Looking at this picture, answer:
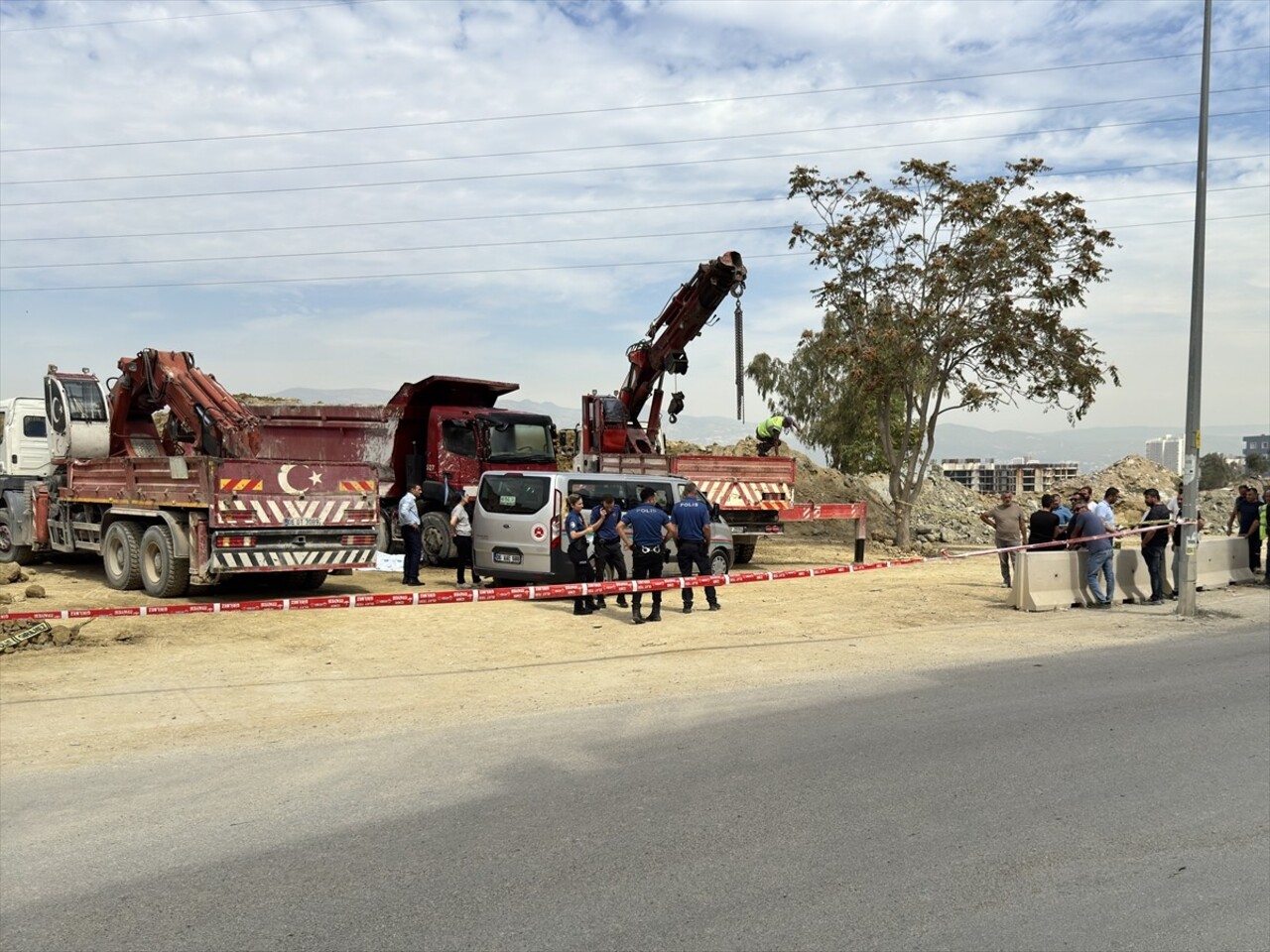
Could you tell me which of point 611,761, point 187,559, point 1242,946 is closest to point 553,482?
point 187,559

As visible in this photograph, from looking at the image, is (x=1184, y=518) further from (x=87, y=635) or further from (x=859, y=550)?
(x=87, y=635)

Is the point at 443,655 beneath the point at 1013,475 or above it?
beneath

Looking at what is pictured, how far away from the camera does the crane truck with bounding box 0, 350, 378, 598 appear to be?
14.0 metres

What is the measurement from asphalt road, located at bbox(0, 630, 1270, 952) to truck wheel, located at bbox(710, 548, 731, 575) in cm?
875

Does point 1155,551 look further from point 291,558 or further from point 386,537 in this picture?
point 386,537

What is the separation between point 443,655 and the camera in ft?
37.1

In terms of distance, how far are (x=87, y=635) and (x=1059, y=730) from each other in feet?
32.1

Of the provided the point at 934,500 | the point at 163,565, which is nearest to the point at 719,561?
the point at 163,565

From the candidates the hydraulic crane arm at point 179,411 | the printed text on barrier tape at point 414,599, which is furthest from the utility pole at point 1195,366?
the hydraulic crane arm at point 179,411

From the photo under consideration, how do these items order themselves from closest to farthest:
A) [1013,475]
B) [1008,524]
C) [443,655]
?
[443,655], [1008,524], [1013,475]

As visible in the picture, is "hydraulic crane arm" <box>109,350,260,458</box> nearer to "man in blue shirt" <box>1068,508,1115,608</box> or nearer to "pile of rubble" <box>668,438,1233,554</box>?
"man in blue shirt" <box>1068,508,1115,608</box>

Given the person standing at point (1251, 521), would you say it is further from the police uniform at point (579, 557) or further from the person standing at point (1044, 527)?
the police uniform at point (579, 557)

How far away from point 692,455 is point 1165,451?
139 ft

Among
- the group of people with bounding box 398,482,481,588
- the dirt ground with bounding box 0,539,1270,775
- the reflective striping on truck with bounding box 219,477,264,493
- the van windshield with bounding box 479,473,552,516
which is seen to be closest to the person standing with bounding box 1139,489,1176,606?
the dirt ground with bounding box 0,539,1270,775
